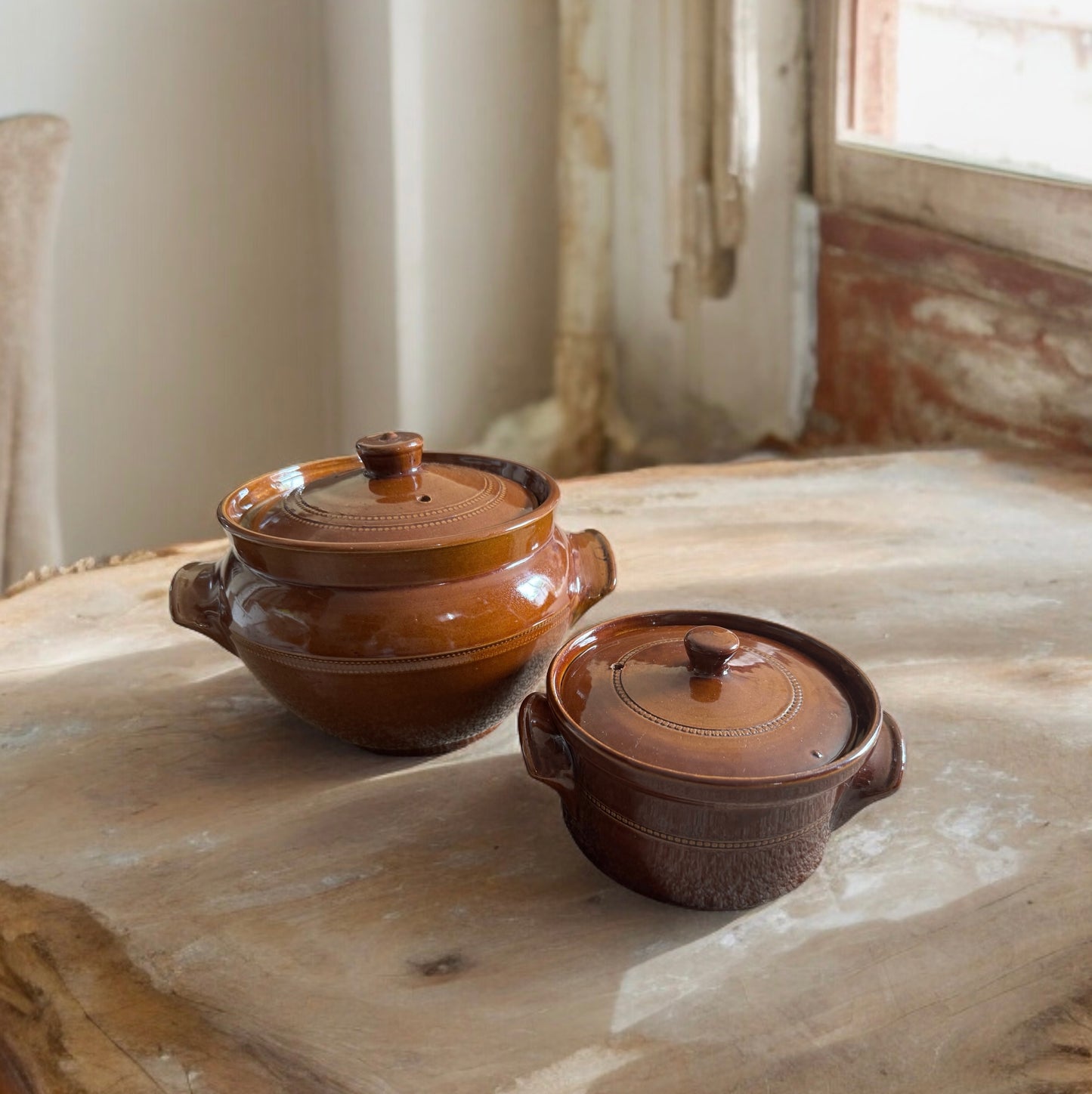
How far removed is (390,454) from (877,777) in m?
0.40

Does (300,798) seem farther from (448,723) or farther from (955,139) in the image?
(955,139)

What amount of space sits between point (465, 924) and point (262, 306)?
6.71 feet

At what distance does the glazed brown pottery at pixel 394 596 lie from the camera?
86 cm

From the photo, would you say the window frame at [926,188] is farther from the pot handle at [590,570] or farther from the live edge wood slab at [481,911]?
the pot handle at [590,570]

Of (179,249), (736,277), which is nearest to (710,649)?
(736,277)

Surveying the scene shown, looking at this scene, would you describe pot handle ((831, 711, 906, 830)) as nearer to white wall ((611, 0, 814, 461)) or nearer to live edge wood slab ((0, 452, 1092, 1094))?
live edge wood slab ((0, 452, 1092, 1094))

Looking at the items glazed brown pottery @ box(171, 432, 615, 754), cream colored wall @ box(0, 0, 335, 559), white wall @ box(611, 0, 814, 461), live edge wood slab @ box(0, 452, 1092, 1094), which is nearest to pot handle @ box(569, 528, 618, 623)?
glazed brown pottery @ box(171, 432, 615, 754)

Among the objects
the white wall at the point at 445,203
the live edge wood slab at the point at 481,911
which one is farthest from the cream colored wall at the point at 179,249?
the live edge wood slab at the point at 481,911

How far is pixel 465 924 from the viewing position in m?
0.78

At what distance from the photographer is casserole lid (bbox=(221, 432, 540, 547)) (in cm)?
87

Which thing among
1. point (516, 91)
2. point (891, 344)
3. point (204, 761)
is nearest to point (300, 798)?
point (204, 761)

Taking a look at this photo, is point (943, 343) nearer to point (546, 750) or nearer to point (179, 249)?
point (546, 750)

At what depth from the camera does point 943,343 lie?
6.10 feet

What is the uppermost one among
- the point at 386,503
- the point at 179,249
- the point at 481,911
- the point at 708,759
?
the point at 179,249
